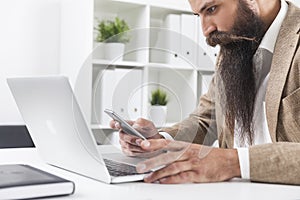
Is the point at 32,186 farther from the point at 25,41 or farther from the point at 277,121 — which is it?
the point at 25,41

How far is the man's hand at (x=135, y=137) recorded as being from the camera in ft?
2.87

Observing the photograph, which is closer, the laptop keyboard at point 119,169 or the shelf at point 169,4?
the laptop keyboard at point 119,169

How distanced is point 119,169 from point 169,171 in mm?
94

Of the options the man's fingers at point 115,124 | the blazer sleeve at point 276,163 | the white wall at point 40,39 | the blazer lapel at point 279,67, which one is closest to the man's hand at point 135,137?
the man's fingers at point 115,124

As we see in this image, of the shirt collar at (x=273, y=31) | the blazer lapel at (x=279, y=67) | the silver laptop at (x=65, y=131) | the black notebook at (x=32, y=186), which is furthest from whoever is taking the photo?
the shirt collar at (x=273, y=31)

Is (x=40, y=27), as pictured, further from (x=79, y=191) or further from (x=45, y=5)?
(x=79, y=191)

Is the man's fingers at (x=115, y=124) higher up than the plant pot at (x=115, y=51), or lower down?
lower down

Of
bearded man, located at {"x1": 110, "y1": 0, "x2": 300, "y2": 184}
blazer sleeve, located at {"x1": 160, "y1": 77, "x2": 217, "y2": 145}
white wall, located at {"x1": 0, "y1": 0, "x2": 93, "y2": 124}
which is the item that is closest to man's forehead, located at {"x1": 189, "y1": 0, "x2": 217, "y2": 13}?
bearded man, located at {"x1": 110, "y1": 0, "x2": 300, "y2": 184}

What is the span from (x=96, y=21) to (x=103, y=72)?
6.82 feet

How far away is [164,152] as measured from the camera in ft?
2.82

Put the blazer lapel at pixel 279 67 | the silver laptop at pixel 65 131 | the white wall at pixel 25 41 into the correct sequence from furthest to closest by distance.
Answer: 1. the white wall at pixel 25 41
2. the blazer lapel at pixel 279 67
3. the silver laptop at pixel 65 131

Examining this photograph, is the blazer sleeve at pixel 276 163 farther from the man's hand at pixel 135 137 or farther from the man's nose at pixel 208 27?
the man's nose at pixel 208 27

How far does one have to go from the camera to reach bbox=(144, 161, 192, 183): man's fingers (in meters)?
0.86

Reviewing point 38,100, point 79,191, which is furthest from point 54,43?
point 79,191
